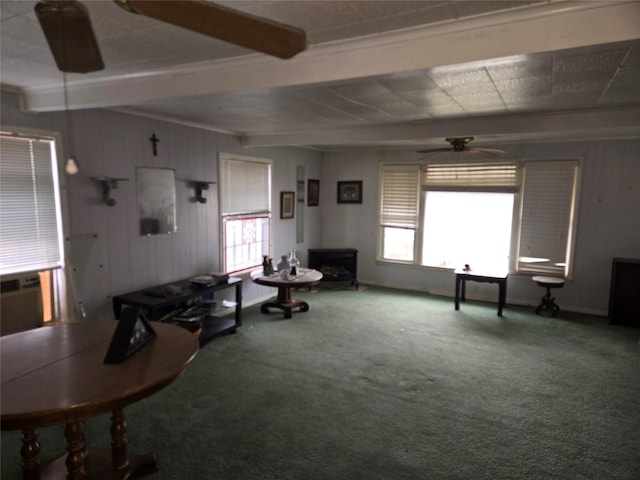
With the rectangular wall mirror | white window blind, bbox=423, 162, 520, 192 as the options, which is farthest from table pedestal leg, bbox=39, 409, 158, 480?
white window blind, bbox=423, 162, 520, 192

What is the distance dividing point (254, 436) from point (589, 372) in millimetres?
2979

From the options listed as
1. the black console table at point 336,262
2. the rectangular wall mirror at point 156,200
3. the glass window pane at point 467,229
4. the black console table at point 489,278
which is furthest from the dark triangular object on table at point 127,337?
the glass window pane at point 467,229

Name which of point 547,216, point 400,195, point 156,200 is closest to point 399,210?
point 400,195

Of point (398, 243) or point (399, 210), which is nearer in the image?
point (399, 210)

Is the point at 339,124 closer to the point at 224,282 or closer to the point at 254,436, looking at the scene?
the point at 224,282

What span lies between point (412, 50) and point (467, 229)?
15.0 ft

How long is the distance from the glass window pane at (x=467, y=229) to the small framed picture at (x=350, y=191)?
1.19m

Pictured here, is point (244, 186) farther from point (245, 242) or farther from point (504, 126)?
point (504, 126)

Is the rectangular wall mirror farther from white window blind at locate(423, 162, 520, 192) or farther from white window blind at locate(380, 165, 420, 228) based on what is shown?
white window blind at locate(423, 162, 520, 192)

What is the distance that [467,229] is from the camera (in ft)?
19.7

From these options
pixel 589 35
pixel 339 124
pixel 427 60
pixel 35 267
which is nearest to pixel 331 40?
pixel 427 60

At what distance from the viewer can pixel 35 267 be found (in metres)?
3.16

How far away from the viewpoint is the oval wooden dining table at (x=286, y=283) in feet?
15.5

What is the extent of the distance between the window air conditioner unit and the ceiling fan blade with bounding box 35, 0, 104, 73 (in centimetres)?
210
